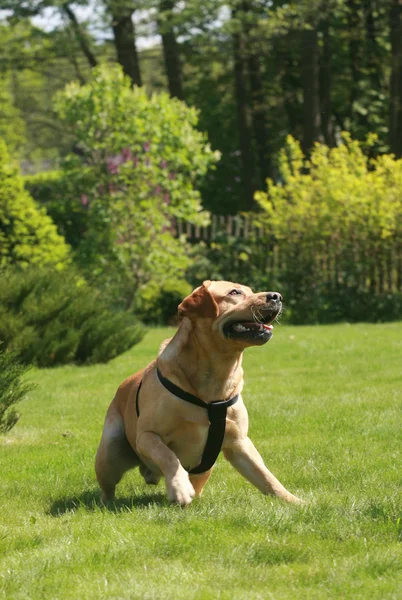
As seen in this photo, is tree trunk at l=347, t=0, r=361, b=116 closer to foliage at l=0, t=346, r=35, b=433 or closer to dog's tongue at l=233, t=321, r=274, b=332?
foliage at l=0, t=346, r=35, b=433

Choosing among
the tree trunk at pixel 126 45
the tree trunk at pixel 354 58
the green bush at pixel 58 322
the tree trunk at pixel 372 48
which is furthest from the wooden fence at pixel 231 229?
the tree trunk at pixel 372 48

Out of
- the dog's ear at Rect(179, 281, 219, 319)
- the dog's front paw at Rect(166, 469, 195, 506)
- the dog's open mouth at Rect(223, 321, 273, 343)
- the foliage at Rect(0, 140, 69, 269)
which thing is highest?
the dog's ear at Rect(179, 281, 219, 319)

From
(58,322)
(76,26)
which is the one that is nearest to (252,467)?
(58,322)

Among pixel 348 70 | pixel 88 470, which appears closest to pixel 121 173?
pixel 88 470

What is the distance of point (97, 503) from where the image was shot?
231 inches

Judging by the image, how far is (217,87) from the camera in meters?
37.3

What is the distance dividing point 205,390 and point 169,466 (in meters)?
0.53

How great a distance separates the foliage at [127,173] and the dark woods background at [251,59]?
7.65 m

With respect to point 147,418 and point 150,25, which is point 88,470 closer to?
point 147,418

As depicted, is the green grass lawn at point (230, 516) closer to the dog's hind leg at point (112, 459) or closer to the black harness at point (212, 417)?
the dog's hind leg at point (112, 459)

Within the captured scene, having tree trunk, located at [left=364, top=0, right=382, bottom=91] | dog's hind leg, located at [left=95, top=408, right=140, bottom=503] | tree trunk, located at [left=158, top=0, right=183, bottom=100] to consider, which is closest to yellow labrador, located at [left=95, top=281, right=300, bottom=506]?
dog's hind leg, located at [left=95, top=408, right=140, bottom=503]

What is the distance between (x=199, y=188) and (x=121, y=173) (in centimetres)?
1653

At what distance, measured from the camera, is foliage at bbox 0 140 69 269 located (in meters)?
14.7

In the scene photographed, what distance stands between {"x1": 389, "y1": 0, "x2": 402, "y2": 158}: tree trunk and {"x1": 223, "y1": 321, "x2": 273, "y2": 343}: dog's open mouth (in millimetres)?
21904
